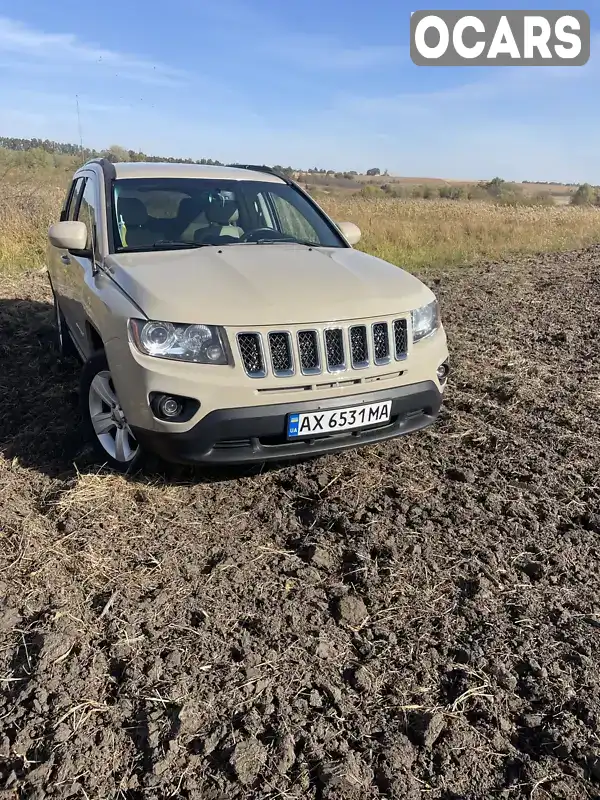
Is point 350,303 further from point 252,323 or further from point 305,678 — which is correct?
point 305,678

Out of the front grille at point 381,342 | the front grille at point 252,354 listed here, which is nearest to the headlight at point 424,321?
the front grille at point 381,342

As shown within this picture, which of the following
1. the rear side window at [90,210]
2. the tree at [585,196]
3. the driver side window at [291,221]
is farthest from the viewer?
the tree at [585,196]

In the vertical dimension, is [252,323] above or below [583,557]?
above

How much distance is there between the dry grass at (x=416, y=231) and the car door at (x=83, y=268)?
18.9 ft

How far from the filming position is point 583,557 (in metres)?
3.02

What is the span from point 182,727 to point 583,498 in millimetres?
2553

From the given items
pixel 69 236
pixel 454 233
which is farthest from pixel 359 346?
pixel 454 233

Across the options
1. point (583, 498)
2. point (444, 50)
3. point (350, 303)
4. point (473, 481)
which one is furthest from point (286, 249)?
point (444, 50)

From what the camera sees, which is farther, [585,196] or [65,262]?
[585,196]

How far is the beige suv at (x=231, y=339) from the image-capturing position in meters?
3.04

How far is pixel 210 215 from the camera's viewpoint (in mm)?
4379

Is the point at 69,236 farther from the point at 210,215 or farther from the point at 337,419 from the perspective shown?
the point at 337,419

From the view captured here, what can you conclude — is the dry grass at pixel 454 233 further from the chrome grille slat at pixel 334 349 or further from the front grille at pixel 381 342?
the chrome grille slat at pixel 334 349

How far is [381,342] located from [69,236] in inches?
82.7
